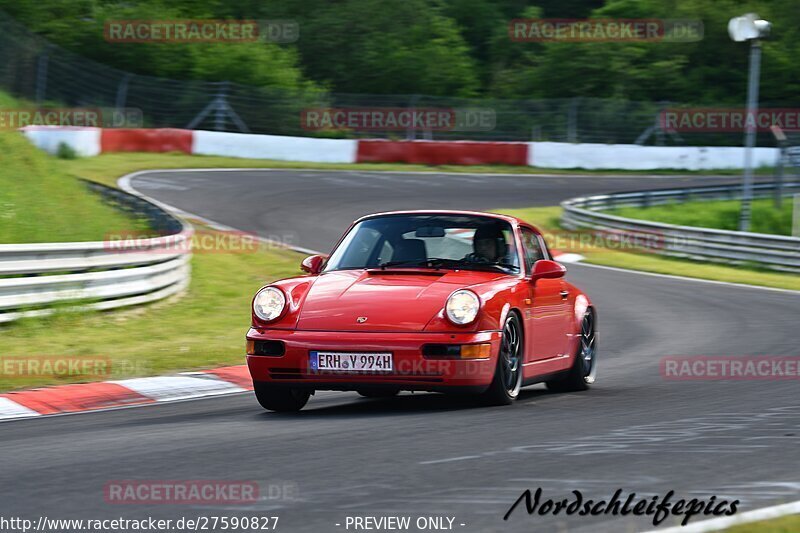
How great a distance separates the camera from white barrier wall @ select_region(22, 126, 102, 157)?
3002cm

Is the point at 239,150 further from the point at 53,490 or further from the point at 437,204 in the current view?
Answer: the point at 53,490

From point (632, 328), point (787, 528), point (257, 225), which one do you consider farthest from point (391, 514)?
point (257, 225)

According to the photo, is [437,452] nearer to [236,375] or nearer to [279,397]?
[279,397]

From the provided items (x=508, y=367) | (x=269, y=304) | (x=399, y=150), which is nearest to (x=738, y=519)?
(x=508, y=367)

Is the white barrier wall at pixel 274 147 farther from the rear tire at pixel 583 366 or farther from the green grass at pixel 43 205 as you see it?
the rear tire at pixel 583 366

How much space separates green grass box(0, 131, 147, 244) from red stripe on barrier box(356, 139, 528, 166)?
18112 millimetres

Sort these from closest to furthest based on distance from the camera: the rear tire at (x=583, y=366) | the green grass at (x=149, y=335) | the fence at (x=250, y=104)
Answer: the rear tire at (x=583, y=366)
the green grass at (x=149, y=335)
the fence at (x=250, y=104)

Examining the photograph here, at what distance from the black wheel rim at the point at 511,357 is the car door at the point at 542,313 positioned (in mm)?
194

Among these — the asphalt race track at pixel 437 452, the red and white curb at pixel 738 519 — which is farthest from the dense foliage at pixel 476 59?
the red and white curb at pixel 738 519

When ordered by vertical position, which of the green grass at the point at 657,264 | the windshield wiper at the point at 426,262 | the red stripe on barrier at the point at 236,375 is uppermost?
the windshield wiper at the point at 426,262

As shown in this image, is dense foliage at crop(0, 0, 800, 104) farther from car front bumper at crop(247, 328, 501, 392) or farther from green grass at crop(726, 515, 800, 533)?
green grass at crop(726, 515, 800, 533)

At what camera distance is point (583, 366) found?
9430 millimetres

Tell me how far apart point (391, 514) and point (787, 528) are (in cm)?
139

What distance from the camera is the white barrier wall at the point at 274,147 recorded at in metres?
35.3
